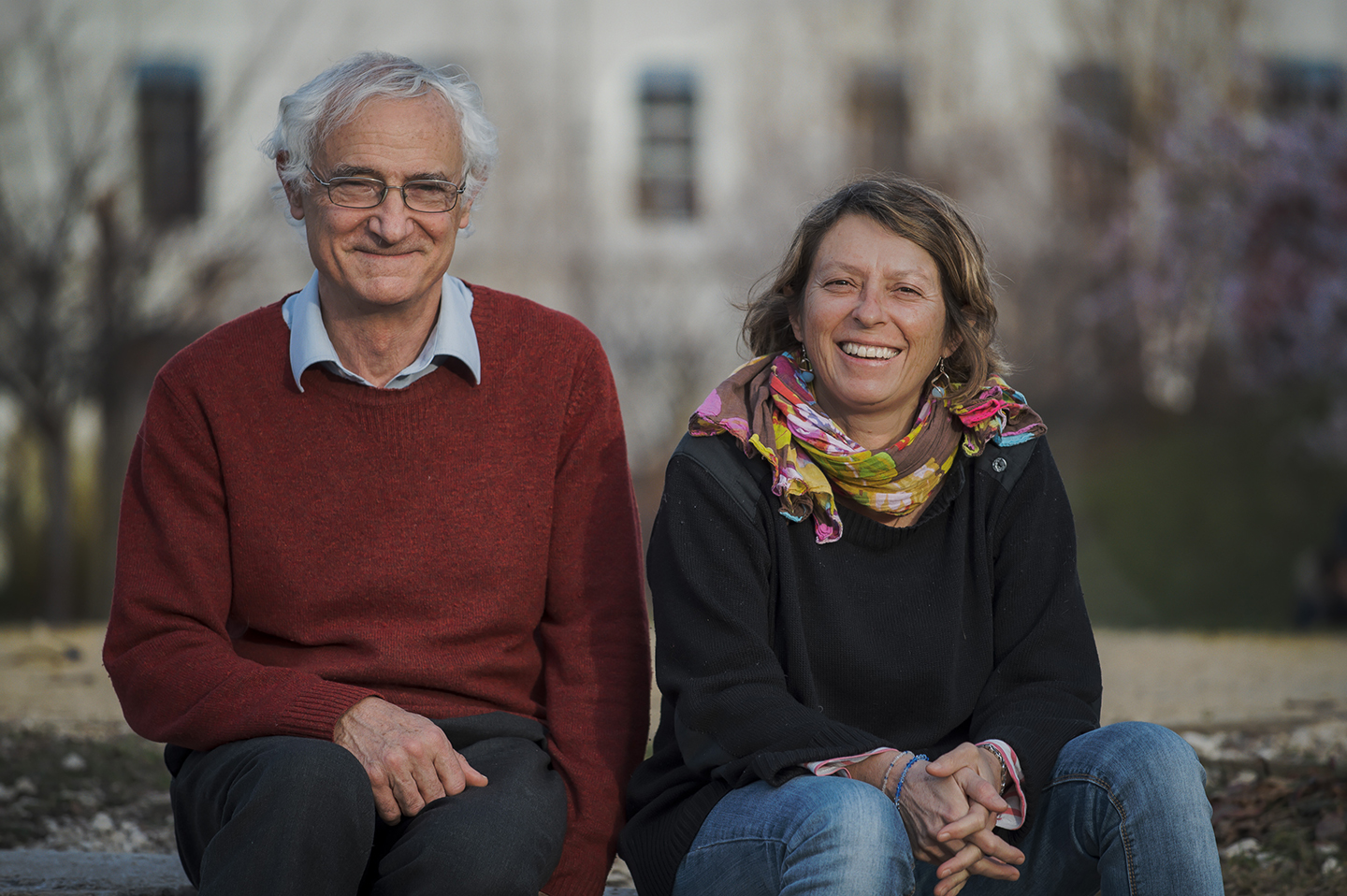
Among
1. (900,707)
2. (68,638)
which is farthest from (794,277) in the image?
(68,638)

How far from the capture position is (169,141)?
37.6 ft

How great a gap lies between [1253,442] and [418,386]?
35.4ft

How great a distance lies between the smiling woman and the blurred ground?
1029 mm

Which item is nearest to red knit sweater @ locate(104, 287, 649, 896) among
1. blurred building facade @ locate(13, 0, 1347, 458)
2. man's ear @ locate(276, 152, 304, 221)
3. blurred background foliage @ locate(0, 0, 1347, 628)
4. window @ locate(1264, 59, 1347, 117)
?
man's ear @ locate(276, 152, 304, 221)

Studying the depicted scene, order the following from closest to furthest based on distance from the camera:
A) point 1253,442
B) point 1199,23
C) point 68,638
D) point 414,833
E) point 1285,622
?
point 414,833 < point 68,638 < point 1285,622 < point 1253,442 < point 1199,23

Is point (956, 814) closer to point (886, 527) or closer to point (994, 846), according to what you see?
point (994, 846)

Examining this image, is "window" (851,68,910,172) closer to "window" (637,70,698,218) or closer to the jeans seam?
"window" (637,70,698,218)

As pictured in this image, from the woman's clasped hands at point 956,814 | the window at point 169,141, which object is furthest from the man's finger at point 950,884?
the window at point 169,141

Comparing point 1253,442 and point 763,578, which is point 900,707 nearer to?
point 763,578

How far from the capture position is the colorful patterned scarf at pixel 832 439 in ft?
8.01

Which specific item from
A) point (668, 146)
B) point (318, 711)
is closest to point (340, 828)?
point (318, 711)

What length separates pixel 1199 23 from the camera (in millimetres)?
12977

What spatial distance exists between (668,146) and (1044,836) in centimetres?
1183

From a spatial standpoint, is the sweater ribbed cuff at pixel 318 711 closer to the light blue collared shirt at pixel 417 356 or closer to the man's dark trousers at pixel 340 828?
the man's dark trousers at pixel 340 828
